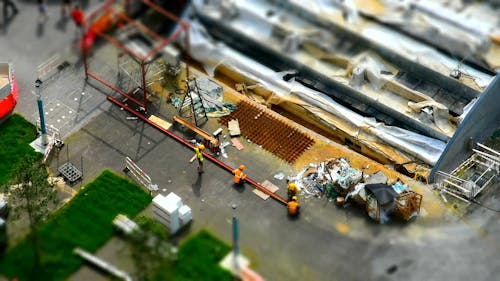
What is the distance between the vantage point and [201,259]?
39156 mm

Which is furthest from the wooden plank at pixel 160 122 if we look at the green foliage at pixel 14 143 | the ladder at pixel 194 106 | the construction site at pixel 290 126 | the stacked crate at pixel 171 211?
the green foliage at pixel 14 143

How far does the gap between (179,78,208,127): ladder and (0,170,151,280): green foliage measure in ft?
20.6

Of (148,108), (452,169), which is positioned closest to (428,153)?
(452,169)

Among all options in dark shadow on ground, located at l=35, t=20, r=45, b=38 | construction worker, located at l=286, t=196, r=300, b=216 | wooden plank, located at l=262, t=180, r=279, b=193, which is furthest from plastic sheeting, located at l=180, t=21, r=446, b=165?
dark shadow on ground, located at l=35, t=20, r=45, b=38

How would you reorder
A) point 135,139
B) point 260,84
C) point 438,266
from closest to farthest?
point 438,266 < point 135,139 < point 260,84

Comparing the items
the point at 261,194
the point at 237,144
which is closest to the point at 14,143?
the point at 237,144

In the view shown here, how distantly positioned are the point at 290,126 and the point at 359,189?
22.0ft

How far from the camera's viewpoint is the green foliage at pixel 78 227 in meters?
38.7

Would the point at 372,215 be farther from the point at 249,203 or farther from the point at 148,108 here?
the point at 148,108

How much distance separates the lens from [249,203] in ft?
138

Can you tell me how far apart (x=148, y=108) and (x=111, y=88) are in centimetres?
293

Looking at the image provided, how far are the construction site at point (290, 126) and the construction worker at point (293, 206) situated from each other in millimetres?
63

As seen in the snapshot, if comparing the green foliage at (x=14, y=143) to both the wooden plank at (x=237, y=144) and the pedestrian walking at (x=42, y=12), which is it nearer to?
the pedestrian walking at (x=42, y=12)

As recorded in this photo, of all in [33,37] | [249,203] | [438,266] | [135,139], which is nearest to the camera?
[438,266]
